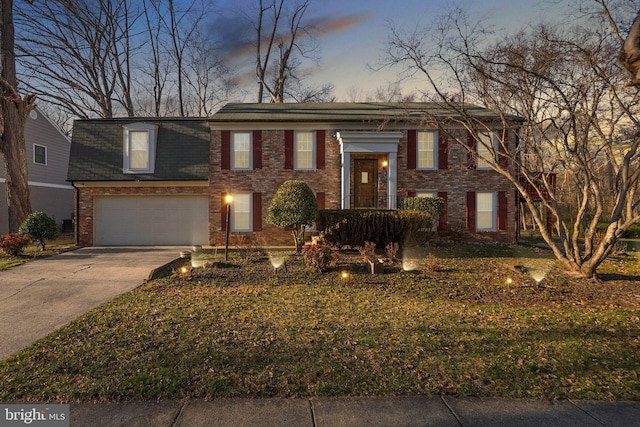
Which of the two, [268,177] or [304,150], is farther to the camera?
[304,150]

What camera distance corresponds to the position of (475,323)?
4922mm

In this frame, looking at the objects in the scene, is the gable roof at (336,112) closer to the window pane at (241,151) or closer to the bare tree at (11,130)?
the window pane at (241,151)

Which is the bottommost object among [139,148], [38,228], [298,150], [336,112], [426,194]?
[38,228]

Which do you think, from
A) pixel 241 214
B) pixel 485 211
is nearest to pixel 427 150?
pixel 485 211

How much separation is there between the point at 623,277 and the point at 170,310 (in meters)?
9.81

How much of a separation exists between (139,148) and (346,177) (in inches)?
350

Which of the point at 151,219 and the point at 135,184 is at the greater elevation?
the point at 135,184

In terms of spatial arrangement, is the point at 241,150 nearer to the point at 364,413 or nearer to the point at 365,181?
the point at 365,181

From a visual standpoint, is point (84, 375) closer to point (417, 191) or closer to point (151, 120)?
point (417, 191)

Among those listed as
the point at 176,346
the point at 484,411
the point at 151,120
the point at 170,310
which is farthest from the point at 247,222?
the point at 484,411

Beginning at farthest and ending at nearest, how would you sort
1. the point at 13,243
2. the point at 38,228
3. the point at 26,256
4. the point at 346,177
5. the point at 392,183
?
the point at 392,183, the point at 346,177, the point at 38,228, the point at 26,256, the point at 13,243

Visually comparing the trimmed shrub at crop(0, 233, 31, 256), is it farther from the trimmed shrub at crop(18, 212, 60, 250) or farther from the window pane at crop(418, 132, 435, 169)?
the window pane at crop(418, 132, 435, 169)

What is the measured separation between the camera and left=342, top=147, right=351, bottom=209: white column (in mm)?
13359

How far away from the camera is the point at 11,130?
1410 cm
